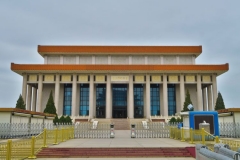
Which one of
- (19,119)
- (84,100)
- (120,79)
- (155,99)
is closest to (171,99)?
(155,99)

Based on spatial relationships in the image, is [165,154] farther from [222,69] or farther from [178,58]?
[178,58]

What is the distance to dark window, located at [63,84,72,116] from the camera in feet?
177

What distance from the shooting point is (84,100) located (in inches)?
2152

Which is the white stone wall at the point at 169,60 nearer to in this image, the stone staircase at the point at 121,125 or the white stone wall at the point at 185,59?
the white stone wall at the point at 185,59

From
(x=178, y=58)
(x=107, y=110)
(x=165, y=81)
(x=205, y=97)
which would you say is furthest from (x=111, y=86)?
(x=205, y=97)

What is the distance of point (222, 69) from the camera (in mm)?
49281

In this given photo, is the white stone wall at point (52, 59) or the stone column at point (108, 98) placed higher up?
the white stone wall at point (52, 59)

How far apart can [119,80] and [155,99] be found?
32.0 ft

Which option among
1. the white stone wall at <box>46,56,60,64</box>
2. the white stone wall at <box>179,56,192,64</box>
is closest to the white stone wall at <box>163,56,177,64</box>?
the white stone wall at <box>179,56,192,64</box>

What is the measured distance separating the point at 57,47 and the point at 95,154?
4561 cm

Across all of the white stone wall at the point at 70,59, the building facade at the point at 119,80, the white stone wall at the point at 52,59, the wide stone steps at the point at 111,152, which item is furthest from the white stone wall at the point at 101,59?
the wide stone steps at the point at 111,152

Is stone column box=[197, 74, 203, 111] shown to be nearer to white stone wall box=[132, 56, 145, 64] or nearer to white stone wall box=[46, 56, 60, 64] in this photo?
white stone wall box=[132, 56, 145, 64]

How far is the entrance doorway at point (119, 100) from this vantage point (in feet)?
181

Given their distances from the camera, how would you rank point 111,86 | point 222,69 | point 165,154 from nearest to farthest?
1. point 165,154
2. point 222,69
3. point 111,86
